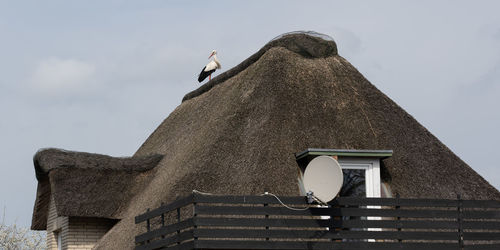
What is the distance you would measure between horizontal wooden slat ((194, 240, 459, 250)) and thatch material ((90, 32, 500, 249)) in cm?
162

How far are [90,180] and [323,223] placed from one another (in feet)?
26.0

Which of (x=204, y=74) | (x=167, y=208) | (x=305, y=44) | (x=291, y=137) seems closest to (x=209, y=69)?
(x=204, y=74)

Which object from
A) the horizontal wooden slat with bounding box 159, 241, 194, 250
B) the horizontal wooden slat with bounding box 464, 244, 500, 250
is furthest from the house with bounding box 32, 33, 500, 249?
the horizontal wooden slat with bounding box 159, 241, 194, 250

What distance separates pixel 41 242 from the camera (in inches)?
1548

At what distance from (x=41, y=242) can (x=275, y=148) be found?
23017 mm

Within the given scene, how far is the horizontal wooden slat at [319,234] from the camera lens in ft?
54.9

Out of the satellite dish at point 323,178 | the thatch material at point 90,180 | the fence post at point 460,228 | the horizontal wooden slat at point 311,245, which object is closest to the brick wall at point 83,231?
the thatch material at point 90,180

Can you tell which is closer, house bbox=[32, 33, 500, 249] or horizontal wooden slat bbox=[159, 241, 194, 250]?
horizontal wooden slat bbox=[159, 241, 194, 250]

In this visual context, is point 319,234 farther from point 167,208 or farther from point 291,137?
point 167,208

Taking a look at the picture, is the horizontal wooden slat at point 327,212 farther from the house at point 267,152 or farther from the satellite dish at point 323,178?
the house at point 267,152

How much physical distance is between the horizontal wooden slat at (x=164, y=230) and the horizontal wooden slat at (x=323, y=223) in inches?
13.5

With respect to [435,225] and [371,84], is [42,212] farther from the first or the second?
[435,225]

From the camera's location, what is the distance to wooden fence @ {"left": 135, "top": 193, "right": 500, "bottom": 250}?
55.1 ft

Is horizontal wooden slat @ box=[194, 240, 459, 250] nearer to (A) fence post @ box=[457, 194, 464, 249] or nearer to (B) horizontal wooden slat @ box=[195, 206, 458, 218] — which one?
(A) fence post @ box=[457, 194, 464, 249]
